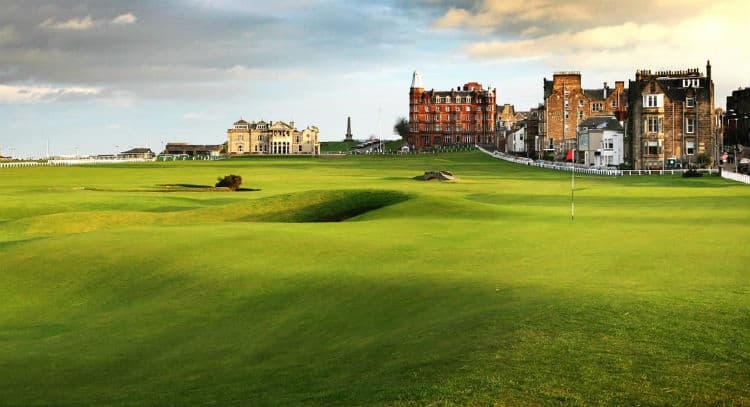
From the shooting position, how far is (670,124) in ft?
436

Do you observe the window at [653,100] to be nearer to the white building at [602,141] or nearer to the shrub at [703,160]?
the shrub at [703,160]

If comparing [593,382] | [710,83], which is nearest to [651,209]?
[593,382]

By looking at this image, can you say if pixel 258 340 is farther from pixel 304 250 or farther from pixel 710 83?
pixel 710 83

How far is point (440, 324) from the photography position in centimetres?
1861

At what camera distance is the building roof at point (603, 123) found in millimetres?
147375

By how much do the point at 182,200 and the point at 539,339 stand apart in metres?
60.1

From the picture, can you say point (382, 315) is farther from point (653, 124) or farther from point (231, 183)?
point (653, 124)

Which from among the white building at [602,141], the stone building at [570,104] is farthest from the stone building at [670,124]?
the stone building at [570,104]

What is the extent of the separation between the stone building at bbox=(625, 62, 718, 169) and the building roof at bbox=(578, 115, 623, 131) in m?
12.9

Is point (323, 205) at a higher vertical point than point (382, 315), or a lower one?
higher

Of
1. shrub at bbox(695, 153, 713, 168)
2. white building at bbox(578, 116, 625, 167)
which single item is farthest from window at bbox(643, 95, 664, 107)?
white building at bbox(578, 116, 625, 167)

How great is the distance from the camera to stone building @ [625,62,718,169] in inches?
5143

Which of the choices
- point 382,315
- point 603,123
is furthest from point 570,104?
point 382,315

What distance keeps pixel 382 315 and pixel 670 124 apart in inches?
4772
